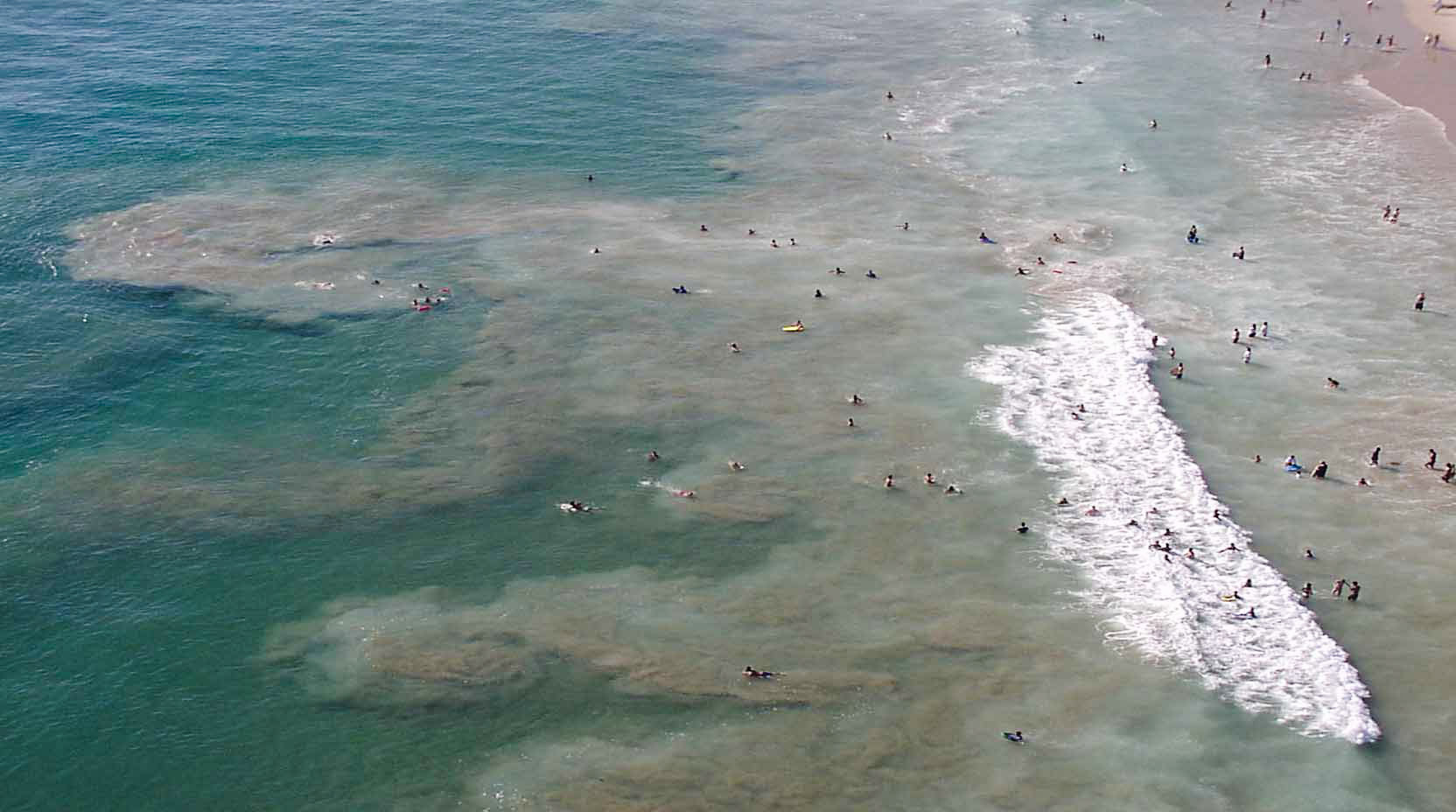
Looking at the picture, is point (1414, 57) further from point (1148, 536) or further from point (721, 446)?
point (721, 446)

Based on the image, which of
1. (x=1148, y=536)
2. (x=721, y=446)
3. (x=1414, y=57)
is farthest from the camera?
(x=1414, y=57)

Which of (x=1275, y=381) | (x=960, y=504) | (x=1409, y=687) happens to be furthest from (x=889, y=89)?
(x=1409, y=687)

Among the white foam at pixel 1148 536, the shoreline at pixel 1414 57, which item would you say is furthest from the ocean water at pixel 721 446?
the shoreline at pixel 1414 57

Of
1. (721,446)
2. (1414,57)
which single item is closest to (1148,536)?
(721,446)

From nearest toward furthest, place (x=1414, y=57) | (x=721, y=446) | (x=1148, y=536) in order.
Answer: (x=1148, y=536) → (x=721, y=446) → (x=1414, y=57)

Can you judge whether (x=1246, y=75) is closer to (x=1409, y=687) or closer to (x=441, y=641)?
(x=1409, y=687)
